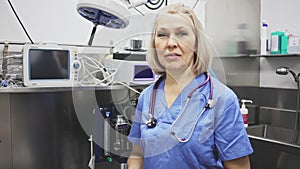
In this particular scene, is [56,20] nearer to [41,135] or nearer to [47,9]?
[47,9]

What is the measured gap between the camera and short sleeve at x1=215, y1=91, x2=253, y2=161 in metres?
0.94

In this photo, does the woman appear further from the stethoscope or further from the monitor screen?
the monitor screen

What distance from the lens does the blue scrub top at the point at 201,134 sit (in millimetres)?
945

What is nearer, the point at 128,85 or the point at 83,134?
the point at 128,85

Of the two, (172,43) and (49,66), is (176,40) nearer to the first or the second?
(172,43)

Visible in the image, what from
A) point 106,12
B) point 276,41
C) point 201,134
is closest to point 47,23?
point 106,12

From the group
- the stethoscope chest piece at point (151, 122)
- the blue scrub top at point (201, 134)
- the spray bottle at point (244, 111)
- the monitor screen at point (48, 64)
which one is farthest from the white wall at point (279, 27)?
the monitor screen at point (48, 64)

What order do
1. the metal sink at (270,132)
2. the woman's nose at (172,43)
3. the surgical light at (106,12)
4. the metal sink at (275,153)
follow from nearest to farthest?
the woman's nose at (172,43) < the surgical light at (106,12) < the metal sink at (275,153) < the metal sink at (270,132)

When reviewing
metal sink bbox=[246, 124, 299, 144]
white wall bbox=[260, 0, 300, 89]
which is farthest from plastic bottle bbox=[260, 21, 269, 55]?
metal sink bbox=[246, 124, 299, 144]

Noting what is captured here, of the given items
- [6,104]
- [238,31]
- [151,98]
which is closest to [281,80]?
[238,31]

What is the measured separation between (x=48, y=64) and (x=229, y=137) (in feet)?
3.02

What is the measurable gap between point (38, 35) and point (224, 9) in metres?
1.38

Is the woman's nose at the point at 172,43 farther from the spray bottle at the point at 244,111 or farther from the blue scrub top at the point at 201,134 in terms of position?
the spray bottle at the point at 244,111

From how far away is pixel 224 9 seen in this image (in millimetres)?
2232
